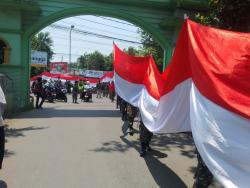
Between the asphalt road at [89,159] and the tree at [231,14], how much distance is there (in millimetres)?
3271

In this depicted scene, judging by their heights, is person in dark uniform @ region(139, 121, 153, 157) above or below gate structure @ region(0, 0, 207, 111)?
below

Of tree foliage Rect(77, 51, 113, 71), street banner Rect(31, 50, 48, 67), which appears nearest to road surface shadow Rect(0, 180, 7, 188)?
street banner Rect(31, 50, 48, 67)

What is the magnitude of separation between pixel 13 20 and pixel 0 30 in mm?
689

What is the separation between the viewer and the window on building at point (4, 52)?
56.9ft

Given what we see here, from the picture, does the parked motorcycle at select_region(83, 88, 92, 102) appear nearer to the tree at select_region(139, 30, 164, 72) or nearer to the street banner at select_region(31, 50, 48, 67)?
the tree at select_region(139, 30, 164, 72)

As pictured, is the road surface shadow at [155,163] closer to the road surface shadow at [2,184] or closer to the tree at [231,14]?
the road surface shadow at [2,184]

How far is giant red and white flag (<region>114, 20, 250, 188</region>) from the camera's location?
15.2 ft

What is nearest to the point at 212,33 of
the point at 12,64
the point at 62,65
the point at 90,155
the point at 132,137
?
the point at 90,155

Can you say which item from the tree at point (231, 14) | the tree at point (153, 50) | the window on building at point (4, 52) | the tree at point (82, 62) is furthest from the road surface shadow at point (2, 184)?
the tree at point (82, 62)

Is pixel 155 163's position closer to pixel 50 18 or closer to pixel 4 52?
pixel 4 52

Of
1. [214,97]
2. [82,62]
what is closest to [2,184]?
[214,97]

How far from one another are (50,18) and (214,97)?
46.1 feet

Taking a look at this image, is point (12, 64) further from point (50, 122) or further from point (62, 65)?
point (62, 65)

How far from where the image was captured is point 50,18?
1800cm
